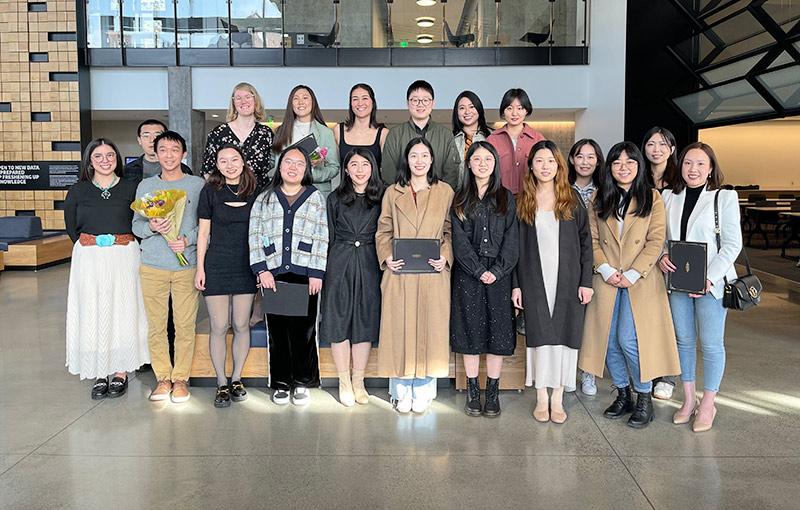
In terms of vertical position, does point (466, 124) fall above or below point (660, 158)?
above

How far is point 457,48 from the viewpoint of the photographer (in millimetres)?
13961

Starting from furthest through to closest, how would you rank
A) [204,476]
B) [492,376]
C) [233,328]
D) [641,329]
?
[233,328] < [492,376] < [641,329] < [204,476]

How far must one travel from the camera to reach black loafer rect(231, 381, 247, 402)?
4508mm

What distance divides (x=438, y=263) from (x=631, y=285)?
1156mm

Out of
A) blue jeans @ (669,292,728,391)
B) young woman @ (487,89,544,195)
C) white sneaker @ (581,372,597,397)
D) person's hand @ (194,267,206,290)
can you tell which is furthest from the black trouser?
blue jeans @ (669,292,728,391)

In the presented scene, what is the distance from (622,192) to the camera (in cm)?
411

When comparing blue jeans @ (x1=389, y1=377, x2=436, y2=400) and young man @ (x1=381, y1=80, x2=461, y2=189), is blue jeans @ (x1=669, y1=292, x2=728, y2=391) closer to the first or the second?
blue jeans @ (x1=389, y1=377, x2=436, y2=400)

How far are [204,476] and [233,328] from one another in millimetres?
1337

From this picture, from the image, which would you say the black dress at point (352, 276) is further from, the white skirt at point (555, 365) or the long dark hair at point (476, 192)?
the white skirt at point (555, 365)

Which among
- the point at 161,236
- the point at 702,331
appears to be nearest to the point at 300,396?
the point at 161,236

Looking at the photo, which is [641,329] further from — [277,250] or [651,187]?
[277,250]

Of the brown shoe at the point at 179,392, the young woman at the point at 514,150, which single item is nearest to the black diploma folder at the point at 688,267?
the young woman at the point at 514,150

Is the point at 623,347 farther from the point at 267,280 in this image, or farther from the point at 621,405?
the point at 267,280

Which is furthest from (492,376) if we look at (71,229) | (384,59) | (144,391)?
(384,59)
